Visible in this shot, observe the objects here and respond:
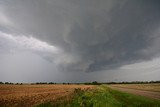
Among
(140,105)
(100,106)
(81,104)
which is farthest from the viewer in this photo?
(140,105)

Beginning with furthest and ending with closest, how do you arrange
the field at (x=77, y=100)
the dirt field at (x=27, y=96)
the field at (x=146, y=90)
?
1. the field at (x=146, y=90)
2. the dirt field at (x=27, y=96)
3. the field at (x=77, y=100)

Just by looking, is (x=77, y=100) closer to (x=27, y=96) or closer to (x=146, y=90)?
(x=27, y=96)

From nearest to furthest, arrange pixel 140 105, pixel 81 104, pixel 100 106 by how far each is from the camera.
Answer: pixel 100 106, pixel 81 104, pixel 140 105

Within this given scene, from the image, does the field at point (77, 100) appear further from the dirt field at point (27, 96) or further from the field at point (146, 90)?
the field at point (146, 90)

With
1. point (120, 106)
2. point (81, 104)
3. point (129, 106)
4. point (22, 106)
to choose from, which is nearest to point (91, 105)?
point (81, 104)

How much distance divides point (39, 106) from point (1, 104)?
22.1 ft

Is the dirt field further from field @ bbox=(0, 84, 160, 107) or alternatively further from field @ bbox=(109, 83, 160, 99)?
field @ bbox=(109, 83, 160, 99)

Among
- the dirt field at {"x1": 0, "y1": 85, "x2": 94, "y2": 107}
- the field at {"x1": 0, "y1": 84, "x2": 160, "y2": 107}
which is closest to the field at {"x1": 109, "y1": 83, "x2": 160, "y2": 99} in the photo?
the field at {"x1": 0, "y1": 84, "x2": 160, "y2": 107}

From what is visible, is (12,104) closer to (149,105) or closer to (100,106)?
(100,106)

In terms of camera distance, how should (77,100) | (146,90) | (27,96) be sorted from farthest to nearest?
(146,90)
(27,96)
(77,100)

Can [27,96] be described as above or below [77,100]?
above

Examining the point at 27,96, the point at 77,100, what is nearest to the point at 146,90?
the point at 77,100

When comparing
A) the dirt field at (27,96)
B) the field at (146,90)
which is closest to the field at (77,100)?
the dirt field at (27,96)

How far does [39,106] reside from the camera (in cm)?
2394
